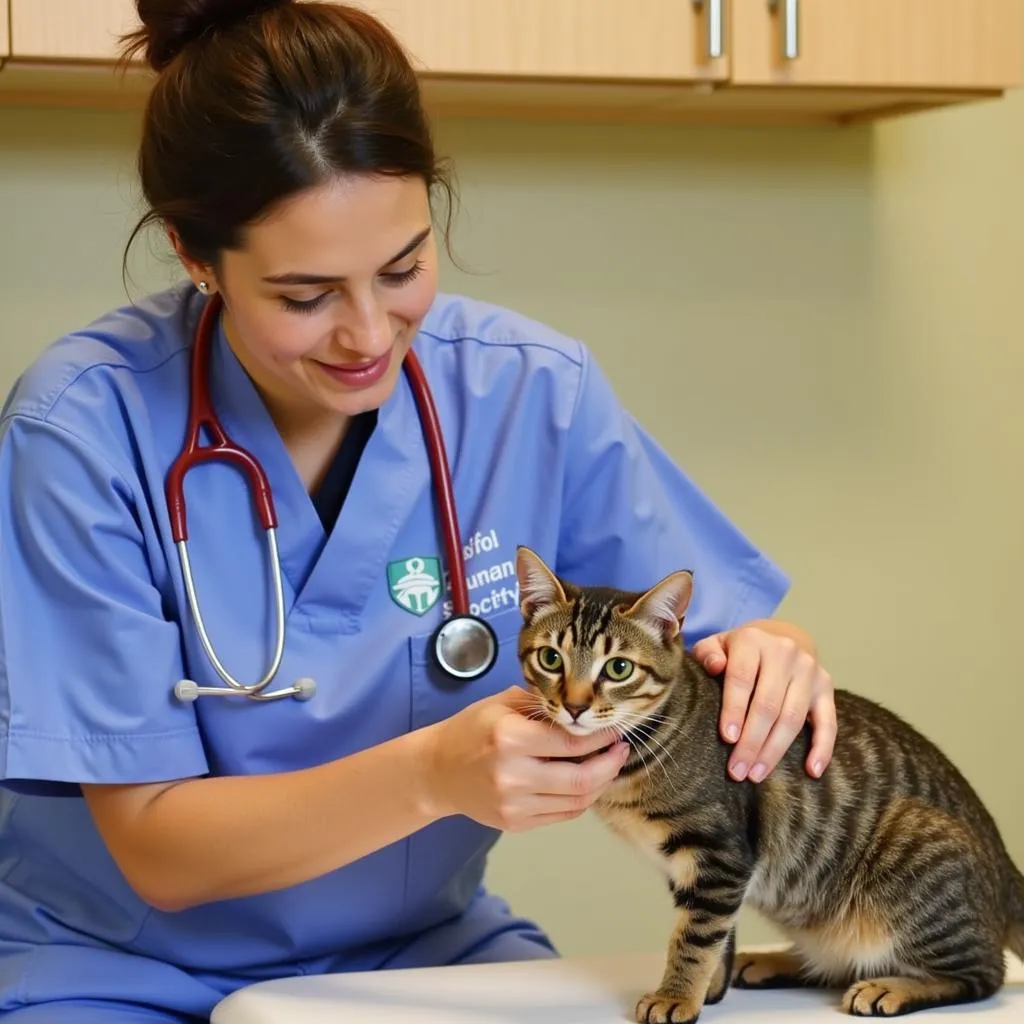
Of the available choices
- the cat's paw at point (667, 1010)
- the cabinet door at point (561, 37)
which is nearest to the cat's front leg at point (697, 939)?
the cat's paw at point (667, 1010)

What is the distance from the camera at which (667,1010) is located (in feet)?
3.80

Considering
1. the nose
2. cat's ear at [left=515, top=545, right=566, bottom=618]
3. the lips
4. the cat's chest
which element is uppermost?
the nose

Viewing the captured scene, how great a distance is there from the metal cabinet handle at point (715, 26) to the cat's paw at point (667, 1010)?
3.54ft

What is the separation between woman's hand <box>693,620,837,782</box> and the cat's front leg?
0.08 m

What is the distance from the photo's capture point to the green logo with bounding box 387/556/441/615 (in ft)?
4.51

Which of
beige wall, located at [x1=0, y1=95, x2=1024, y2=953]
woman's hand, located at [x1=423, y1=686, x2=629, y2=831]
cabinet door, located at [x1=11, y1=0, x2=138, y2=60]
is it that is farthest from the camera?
beige wall, located at [x1=0, y1=95, x2=1024, y2=953]

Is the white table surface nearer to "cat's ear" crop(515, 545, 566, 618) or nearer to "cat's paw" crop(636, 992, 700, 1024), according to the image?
"cat's paw" crop(636, 992, 700, 1024)

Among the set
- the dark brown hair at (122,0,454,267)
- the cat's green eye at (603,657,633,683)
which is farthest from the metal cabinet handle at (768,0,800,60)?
the cat's green eye at (603,657,633,683)

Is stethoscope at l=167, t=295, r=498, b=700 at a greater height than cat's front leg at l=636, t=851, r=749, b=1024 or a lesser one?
greater

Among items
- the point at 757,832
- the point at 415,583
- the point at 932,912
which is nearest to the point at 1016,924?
the point at 932,912

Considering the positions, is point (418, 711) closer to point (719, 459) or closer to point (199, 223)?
point (199, 223)

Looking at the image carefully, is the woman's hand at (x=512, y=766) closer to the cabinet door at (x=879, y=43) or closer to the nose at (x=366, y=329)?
the nose at (x=366, y=329)

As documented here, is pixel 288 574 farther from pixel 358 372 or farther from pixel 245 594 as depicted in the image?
pixel 358 372

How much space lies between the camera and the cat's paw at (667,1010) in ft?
3.79
